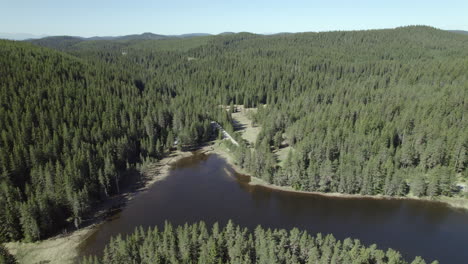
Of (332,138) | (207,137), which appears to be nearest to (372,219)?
(332,138)

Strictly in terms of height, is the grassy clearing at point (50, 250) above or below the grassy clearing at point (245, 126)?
below

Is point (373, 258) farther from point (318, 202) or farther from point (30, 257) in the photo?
point (30, 257)

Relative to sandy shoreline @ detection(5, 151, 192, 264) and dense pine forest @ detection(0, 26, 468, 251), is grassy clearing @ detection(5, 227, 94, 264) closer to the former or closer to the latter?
sandy shoreline @ detection(5, 151, 192, 264)

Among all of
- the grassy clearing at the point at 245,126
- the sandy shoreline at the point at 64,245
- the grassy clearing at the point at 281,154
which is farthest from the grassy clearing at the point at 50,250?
the grassy clearing at the point at 245,126

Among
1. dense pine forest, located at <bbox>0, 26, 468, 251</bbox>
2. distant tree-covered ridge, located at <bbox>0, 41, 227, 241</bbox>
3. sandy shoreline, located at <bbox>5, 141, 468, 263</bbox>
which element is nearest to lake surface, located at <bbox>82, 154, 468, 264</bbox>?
sandy shoreline, located at <bbox>5, 141, 468, 263</bbox>

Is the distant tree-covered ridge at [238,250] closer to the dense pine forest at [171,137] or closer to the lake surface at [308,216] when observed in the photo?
the dense pine forest at [171,137]

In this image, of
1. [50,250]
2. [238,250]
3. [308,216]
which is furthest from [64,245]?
[308,216]
